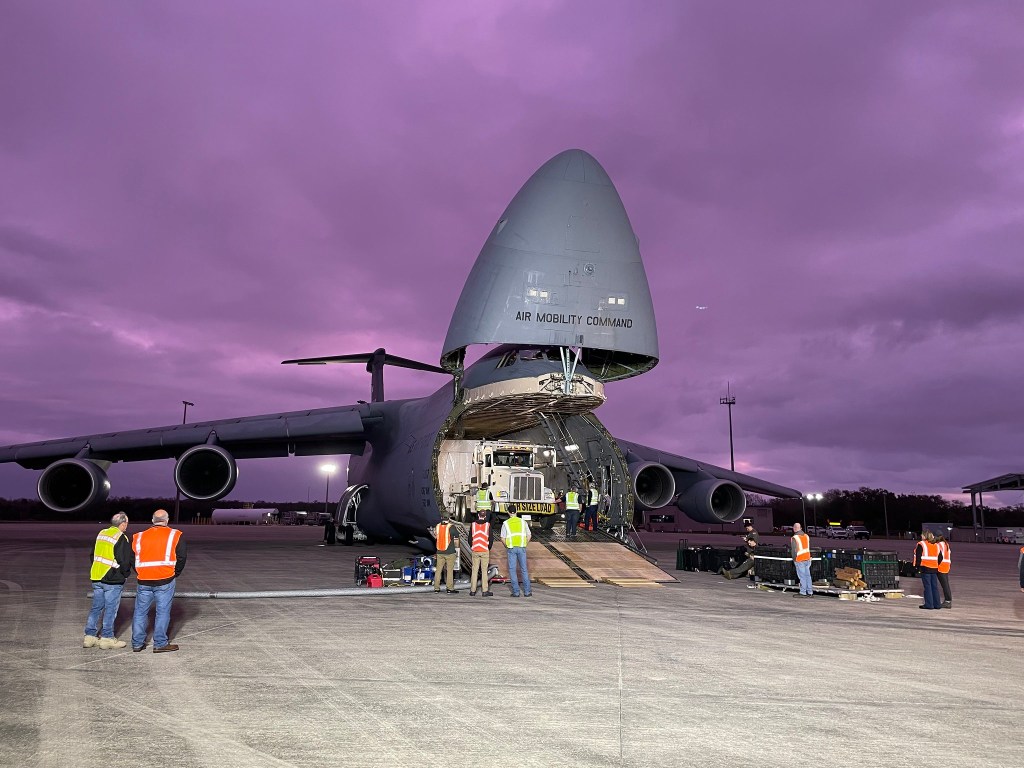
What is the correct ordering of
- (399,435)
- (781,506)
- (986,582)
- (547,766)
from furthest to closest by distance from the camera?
1. (781,506)
2. (399,435)
3. (986,582)
4. (547,766)

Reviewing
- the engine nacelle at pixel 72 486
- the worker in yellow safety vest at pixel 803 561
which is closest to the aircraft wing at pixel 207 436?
the engine nacelle at pixel 72 486

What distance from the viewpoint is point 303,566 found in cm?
1767

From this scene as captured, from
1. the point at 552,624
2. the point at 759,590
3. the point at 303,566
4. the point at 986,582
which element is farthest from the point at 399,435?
the point at 986,582

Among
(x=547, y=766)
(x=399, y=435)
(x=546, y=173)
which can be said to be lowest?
(x=547, y=766)

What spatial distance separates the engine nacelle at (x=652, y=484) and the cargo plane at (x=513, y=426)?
4cm

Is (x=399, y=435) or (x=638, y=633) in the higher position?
(x=399, y=435)

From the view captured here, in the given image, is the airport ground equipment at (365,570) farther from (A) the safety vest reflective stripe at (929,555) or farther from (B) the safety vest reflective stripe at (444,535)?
(A) the safety vest reflective stripe at (929,555)

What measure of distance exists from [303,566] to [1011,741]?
15.4 metres

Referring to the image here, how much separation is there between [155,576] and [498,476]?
11.9 metres

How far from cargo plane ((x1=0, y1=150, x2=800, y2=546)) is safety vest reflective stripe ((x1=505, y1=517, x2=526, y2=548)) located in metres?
3.24

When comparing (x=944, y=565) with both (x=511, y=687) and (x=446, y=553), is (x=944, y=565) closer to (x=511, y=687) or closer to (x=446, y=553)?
(x=446, y=553)

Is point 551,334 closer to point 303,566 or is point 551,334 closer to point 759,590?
point 759,590

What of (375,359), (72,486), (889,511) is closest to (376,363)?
(375,359)

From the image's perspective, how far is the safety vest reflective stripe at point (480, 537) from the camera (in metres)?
12.4
